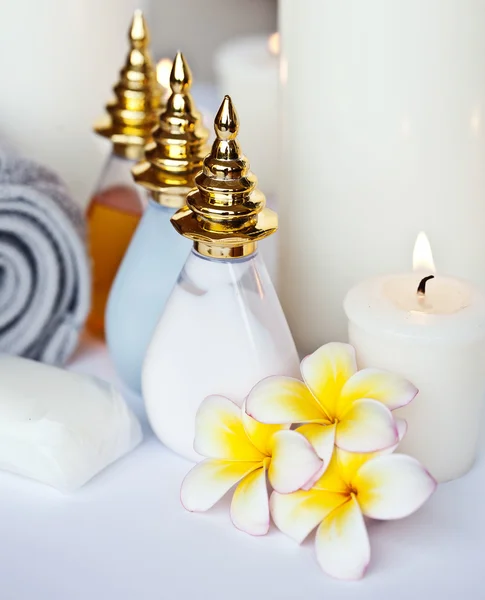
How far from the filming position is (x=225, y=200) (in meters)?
0.39

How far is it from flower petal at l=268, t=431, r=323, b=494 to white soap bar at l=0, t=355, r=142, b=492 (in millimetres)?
85

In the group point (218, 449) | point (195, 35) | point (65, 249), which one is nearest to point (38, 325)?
point (65, 249)

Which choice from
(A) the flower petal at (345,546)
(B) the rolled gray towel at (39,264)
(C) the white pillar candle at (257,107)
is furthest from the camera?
(C) the white pillar candle at (257,107)

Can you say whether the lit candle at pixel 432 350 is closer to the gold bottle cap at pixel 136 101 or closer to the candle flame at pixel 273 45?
the gold bottle cap at pixel 136 101

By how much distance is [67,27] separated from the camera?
56 cm

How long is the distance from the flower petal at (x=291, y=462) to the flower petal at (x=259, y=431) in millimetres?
11

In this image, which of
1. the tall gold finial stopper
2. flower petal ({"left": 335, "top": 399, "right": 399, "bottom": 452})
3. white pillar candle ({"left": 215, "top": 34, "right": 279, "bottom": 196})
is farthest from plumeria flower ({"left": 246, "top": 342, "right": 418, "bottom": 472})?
white pillar candle ({"left": 215, "top": 34, "right": 279, "bottom": 196})

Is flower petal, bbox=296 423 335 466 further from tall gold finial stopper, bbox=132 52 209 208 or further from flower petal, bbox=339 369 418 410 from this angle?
tall gold finial stopper, bbox=132 52 209 208

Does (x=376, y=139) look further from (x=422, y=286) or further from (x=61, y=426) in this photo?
(x=61, y=426)

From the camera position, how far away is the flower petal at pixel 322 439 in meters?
0.37

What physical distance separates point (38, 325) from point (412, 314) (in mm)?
204

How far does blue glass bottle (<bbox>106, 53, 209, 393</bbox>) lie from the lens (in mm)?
444

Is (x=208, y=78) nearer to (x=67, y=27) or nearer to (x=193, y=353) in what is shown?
(x=67, y=27)

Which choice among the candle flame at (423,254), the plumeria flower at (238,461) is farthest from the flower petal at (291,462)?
the candle flame at (423,254)
